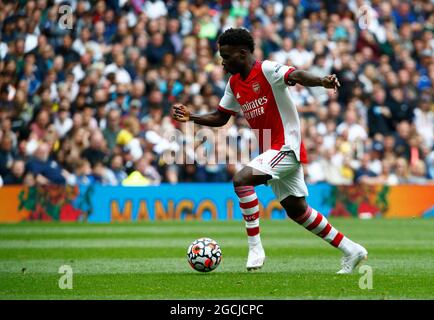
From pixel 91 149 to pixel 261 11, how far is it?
660 cm

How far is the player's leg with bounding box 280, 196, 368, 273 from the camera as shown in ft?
36.8

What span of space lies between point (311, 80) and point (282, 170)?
1271 millimetres

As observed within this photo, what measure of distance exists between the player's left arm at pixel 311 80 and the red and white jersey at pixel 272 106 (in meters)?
0.26

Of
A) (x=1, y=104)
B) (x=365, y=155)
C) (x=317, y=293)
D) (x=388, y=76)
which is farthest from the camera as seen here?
(x=388, y=76)

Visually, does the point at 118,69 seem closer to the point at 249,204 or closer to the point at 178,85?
the point at 178,85

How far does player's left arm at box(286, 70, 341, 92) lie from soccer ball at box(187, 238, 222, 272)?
201 centimetres

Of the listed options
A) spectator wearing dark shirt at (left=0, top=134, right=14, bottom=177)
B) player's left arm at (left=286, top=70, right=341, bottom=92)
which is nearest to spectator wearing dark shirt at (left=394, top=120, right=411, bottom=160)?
spectator wearing dark shirt at (left=0, top=134, right=14, bottom=177)

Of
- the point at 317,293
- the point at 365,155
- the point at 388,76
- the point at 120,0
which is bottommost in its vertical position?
the point at 317,293

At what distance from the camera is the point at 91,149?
74.1ft

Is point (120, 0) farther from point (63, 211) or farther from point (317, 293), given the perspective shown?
point (317, 293)

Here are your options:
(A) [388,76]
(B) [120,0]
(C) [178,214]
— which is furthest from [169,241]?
(A) [388,76]

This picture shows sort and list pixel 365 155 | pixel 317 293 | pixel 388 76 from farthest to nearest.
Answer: pixel 388 76 → pixel 365 155 → pixel 317 293

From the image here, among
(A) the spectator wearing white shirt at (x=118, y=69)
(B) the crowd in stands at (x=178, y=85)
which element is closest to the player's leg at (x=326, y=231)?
(B) the crowd in stands at (x=178, y=85)

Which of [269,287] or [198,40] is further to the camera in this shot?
[198,40]
